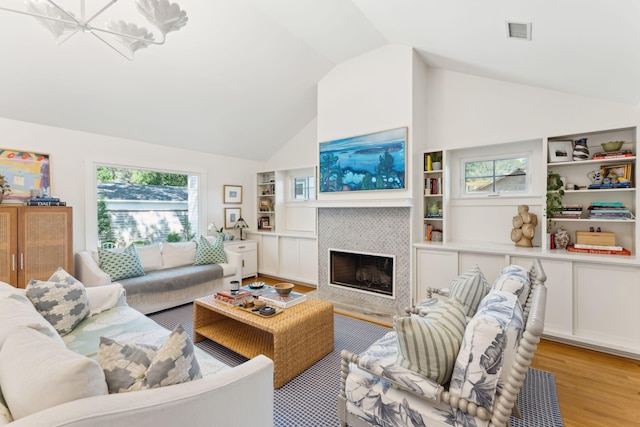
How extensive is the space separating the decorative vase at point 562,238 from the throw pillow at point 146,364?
342cm

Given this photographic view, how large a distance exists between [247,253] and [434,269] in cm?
319

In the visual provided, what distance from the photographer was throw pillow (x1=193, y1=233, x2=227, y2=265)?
4.14 metres

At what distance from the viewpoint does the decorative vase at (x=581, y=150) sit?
277cm

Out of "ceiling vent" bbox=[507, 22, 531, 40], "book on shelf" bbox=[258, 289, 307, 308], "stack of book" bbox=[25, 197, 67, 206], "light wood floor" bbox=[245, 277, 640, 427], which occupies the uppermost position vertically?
"ceiling vent" bbox=[507, 22, 531, 40]

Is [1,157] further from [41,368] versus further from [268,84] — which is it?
[41,368]

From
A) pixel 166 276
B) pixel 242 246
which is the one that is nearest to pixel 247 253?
pixel 242 246

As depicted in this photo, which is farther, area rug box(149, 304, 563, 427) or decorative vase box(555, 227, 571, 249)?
decorative vase box(555, 227, 571, 249)

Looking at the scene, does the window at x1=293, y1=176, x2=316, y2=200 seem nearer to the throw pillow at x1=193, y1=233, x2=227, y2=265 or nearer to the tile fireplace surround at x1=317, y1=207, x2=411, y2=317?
the tile fireplace surround at x1=317, y1=207, x2=411, y2=317

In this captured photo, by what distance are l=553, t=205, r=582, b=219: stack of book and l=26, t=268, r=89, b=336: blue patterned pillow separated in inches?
167

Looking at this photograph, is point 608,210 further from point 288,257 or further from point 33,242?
point 33,242

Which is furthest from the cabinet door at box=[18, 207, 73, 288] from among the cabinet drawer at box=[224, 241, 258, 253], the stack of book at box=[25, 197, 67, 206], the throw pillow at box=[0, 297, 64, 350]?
the cabinet drawer at box=[224, 241, 258, 253]

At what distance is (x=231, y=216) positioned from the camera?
534 cm

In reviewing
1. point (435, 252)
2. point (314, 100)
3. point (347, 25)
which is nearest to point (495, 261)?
point (435, 252)

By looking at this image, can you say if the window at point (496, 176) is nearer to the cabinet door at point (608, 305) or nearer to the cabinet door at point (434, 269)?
the cabinet door at point (434, 269)
